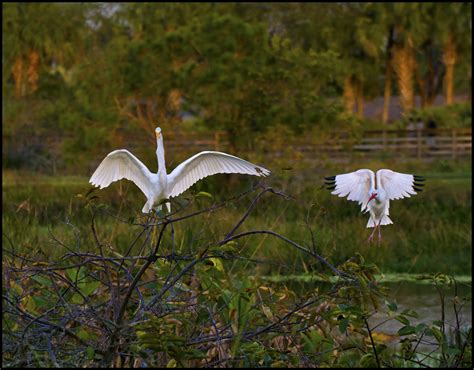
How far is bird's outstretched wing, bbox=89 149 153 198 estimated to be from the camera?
17.6ft

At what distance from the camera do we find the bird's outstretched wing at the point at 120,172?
17.6 feet

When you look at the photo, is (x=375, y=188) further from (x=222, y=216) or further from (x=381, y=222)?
(x=222, y=216)

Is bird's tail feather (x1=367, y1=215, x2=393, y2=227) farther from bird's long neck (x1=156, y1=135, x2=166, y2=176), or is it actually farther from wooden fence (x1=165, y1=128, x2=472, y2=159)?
wooden fence (x1=165, y1=128, x2=472, y2=159)

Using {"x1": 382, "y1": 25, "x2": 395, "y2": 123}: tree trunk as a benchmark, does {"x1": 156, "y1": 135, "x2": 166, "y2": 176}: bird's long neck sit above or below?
below

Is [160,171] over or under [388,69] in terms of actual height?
under

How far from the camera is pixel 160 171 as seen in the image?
518 cm

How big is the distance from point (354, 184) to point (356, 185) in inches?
0.5

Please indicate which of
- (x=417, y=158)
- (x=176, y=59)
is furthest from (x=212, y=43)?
(x=417, y=158)

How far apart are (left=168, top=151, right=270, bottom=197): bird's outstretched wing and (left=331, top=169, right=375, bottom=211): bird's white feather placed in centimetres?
49

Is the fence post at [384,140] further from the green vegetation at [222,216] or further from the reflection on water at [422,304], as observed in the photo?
the reflection on water at [422,304]

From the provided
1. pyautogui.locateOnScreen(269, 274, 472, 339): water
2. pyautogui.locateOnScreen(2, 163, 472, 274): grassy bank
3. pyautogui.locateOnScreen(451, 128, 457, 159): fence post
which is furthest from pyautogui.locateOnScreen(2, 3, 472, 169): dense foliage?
pyautogui.locateOnScreen(269, 274, 472, 339): water

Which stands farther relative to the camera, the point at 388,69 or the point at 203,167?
the point at 388,69

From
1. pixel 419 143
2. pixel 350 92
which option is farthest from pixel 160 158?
pixel 350 92

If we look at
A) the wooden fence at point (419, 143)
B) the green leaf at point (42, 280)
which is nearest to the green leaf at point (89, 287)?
the green leaf at point (42, 280)
